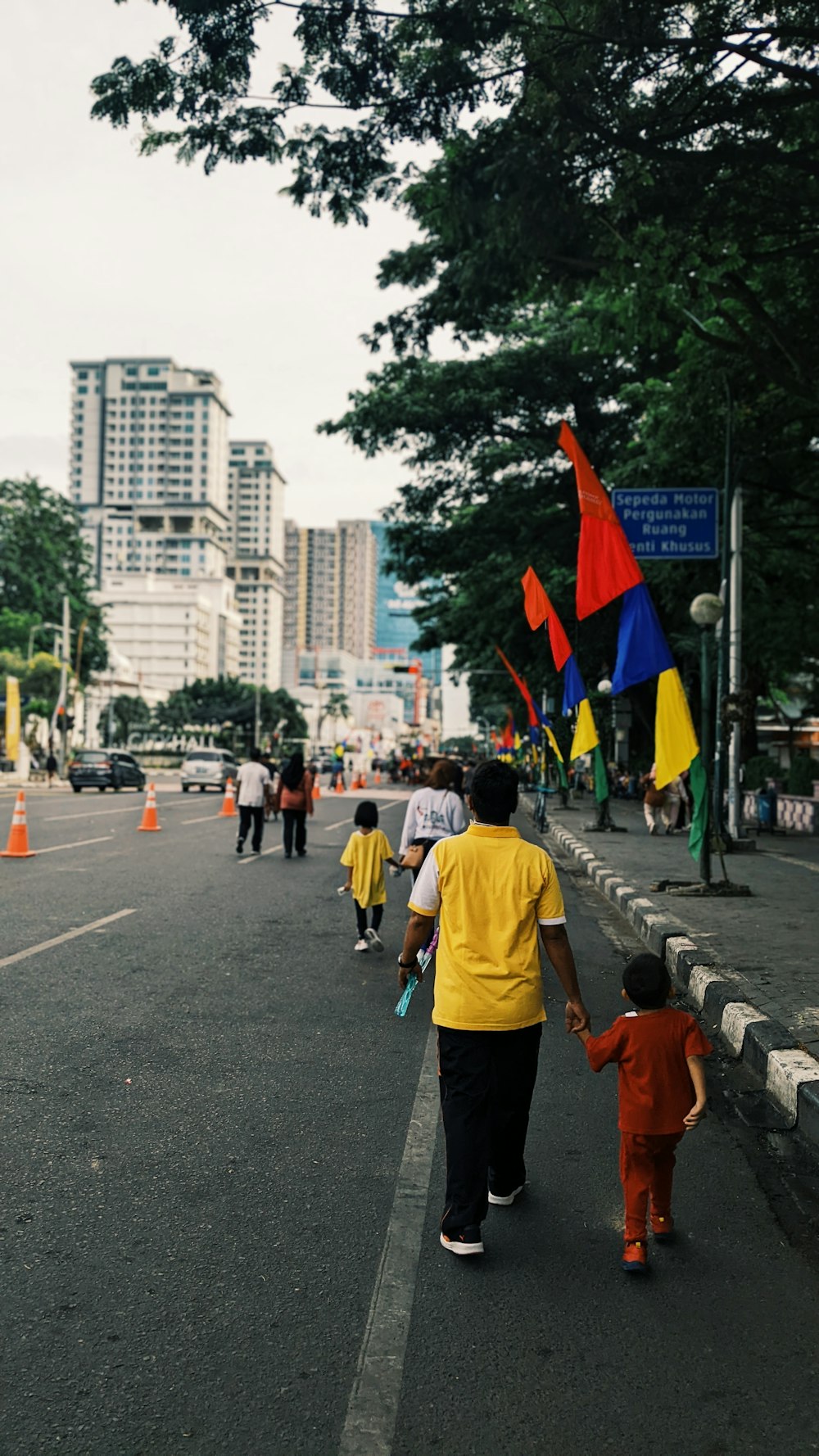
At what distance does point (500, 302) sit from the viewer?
13602mm

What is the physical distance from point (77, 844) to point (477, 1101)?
1447 centimetres

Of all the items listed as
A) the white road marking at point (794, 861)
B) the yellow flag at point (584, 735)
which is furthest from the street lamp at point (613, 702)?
the yellow flag at point (584, 735)

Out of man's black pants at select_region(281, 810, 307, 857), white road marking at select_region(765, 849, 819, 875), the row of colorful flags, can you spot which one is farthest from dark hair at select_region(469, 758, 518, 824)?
man's black pants at select_region(281, 810, 307, 857)

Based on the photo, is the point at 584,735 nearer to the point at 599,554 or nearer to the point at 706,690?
the point at 706,690

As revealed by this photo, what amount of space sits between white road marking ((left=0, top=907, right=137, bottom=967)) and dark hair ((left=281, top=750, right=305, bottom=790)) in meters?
4.83

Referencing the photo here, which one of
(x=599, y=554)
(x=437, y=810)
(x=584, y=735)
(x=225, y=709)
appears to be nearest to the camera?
(x=437, y=810)

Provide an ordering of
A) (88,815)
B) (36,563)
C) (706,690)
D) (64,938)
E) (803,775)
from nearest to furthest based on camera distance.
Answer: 1. (64,938)
2. (706,690)
3. (88,815)
4. (803,775)
5. (36,563)

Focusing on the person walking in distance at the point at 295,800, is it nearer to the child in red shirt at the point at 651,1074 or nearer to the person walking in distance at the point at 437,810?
the person walking in distance at the point at 437,810

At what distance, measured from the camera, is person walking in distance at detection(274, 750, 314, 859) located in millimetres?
15508

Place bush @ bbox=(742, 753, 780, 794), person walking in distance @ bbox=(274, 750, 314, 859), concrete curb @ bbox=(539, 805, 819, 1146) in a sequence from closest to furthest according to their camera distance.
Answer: concrete curb @ bbox=(539, 805, 819, 1146), person walking in distance @ bbox=(274, 750, 314, 859), bush @ bbox=(742, 753, 780, 794)

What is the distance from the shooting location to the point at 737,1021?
6324 millimetres

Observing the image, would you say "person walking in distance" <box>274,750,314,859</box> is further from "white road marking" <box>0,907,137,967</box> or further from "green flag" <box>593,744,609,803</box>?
"white road marking" <box>0,907,137,967</box>

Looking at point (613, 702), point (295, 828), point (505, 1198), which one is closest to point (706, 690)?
point (295, 828)

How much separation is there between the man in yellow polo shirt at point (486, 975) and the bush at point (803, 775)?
22815mm
